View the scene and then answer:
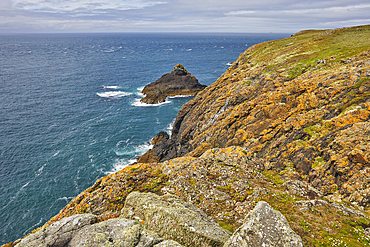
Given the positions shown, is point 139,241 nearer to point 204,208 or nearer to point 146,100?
point 204,208

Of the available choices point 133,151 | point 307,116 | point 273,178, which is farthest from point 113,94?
point 273,178

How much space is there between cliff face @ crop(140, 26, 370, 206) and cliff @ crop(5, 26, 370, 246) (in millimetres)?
103

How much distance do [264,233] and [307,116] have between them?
56.3ft

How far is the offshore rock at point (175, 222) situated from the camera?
9844 millimetres

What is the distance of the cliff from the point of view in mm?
10273

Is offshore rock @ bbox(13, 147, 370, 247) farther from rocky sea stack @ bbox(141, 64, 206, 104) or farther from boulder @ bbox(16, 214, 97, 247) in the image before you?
rocky sea stack @ bbox(141, 64, 206, 104)

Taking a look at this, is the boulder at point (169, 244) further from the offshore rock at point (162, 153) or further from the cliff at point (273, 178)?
the offshore rock at point (162, 153)

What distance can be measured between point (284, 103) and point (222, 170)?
561 inches

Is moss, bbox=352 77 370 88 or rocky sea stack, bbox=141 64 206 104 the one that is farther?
rocky sea stack, bbox=141 64 206 104

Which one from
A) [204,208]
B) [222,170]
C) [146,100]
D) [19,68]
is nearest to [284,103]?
[222,170]

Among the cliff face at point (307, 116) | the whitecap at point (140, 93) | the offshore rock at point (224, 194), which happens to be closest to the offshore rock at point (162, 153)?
the cliff face at point (307, 116)

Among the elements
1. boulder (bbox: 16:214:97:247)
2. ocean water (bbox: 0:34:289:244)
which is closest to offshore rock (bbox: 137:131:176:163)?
ocean water (bbox: 0:34:289:244)

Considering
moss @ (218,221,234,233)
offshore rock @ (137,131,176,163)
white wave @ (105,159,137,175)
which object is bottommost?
white wave @ (105,159,137,175)

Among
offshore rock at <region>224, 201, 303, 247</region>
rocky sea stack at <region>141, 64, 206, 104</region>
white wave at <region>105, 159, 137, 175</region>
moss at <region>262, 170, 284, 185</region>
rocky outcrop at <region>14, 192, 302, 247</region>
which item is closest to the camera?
offshore rock at <region>224, 201, 303, 247</region>
